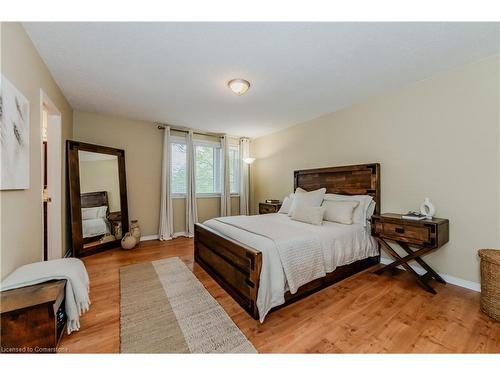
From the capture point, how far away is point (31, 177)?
1812mm

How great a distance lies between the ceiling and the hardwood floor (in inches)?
92.2

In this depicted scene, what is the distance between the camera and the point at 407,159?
2.67 m

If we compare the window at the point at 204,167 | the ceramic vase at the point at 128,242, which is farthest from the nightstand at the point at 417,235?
the ceramic vase at the point at 128,242

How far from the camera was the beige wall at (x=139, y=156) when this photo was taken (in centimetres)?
375

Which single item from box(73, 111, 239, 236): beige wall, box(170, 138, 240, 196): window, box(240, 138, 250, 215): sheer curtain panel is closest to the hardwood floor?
box(73, 111, 239, 236): beige wall

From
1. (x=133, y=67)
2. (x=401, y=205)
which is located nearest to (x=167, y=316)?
(x=133, y=67)

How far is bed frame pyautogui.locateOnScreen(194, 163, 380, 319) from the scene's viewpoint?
6.00 ft

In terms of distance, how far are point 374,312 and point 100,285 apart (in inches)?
110

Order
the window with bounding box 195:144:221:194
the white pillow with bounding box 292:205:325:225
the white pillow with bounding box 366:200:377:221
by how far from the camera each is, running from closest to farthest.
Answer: the white pillow with bounding box 292:205:325:225 < the white pillow with bounding box 366:200:377:221 < the window with bounding box 195:144:221:194

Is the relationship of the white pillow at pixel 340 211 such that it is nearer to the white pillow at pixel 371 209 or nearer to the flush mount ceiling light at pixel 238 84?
the white pillow at pixel 371 209

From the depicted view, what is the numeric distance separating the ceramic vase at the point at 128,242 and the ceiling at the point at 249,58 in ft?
7.16

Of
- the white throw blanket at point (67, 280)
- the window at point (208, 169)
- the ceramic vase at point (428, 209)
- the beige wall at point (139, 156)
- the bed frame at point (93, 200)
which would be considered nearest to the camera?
the white throw blanket at point (67, 280)

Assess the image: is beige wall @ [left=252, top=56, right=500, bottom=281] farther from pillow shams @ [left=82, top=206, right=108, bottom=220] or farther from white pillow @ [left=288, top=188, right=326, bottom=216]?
pillow shams @ [left=82, top=206, right=108, bottom=220]

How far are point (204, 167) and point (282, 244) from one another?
3494 mm
